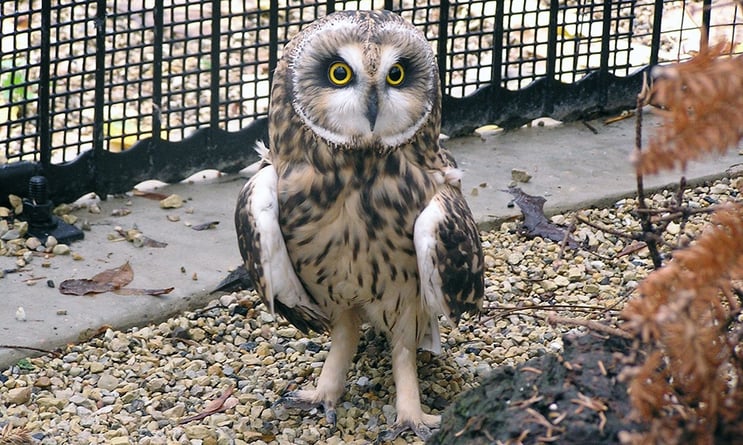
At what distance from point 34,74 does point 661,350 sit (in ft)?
16.8

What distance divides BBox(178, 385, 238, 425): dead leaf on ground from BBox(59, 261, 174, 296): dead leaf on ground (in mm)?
696

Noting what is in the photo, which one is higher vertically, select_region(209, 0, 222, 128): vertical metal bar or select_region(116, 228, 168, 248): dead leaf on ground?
select_region(209, 0, 222, 128): vertical metal bar

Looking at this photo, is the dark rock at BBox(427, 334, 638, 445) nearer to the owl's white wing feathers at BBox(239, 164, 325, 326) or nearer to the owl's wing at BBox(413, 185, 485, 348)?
the owl's wing at BBox(413, 185, 485, 348)

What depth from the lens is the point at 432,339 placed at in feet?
12.3

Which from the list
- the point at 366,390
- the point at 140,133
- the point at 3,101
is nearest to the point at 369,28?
the point at 366,390

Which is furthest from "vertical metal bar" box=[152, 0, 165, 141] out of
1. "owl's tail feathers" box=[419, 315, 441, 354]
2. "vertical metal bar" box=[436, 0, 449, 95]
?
"owl's tail feathers" box=[419, 315, 441, 354]

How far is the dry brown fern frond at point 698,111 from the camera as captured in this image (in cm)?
184

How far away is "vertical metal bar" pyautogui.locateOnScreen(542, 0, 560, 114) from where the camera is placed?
5.82 metres

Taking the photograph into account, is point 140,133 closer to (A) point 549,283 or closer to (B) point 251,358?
(B) point 251,358

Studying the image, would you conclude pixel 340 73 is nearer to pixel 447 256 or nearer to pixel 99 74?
pixel 447 256

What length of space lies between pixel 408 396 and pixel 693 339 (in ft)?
5.94

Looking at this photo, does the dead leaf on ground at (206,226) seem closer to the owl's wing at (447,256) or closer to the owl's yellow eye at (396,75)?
the owl's wing at (447,256)

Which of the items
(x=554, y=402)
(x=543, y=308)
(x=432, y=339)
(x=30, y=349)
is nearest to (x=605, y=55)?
(x=543, y=308)

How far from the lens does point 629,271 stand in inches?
181
